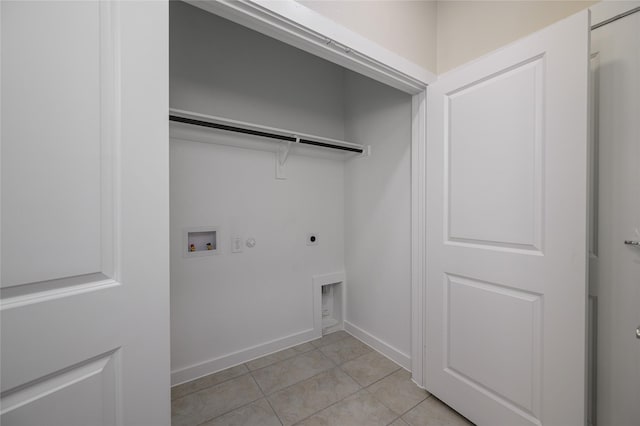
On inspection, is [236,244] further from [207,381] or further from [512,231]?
[512,231]

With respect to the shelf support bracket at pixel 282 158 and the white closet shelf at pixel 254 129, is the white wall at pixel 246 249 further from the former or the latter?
the white closet shelf at pixel 254 129

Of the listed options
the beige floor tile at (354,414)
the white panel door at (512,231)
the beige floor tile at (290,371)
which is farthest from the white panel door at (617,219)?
the beige floor tile at (290,371)

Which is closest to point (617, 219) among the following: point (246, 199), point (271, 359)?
point (246, 199)

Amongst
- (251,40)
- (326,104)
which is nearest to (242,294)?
(326,104)

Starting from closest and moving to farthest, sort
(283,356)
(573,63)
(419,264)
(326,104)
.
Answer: (573,63) < (419,264) < (283,356) < (326,104)

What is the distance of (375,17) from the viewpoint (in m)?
1.35

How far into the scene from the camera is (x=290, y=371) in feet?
6.12

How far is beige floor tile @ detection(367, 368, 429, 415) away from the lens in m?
1.56

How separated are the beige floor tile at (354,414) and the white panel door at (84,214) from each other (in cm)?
99

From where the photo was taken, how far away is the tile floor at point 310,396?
145 centimetres

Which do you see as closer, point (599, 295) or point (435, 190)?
point (599, 295)

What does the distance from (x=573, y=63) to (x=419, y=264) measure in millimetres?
1233

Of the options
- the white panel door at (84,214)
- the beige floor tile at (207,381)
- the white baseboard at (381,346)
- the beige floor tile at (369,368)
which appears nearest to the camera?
the white panel door at (84,214)

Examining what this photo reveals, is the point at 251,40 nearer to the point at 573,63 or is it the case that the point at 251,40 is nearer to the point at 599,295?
the point at 573,63
